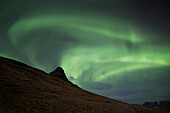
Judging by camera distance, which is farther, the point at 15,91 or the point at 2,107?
the point at 15,91

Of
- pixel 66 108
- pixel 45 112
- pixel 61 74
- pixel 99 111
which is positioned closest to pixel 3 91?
pixel 45 112

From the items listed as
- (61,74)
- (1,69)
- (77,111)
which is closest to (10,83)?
(1,69)

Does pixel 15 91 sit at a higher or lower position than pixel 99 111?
higher

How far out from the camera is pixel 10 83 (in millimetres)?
24719

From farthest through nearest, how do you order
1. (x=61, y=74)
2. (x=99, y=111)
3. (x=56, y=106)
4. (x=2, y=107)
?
(x=61, y=74) → (x=99, y=111) → (x=56, y=106) → (x=2, y=107)

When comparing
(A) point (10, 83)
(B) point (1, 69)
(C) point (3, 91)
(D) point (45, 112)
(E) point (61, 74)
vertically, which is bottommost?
(D) point (45, 112)

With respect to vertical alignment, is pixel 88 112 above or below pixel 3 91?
below

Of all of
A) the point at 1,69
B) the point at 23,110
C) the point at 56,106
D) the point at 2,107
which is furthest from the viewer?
the point at 1,69

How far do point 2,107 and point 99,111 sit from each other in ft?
55.1

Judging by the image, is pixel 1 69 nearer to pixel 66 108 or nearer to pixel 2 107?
pixel 2 107

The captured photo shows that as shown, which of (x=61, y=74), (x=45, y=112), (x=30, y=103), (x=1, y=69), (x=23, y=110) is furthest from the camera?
(x=61, y=74)

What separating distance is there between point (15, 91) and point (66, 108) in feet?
34.1

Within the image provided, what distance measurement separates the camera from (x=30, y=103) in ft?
62.0

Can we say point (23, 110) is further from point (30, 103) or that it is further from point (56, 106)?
point (56, 106)
